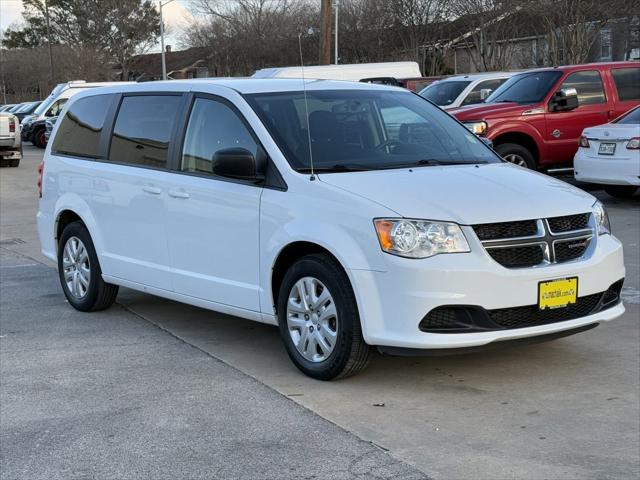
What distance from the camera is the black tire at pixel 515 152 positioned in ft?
47.6

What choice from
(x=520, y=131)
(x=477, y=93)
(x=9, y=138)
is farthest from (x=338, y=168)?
(x=9, y=138)

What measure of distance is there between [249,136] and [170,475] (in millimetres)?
2504

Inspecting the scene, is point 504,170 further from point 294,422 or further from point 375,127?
point 294,422

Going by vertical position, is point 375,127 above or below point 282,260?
above

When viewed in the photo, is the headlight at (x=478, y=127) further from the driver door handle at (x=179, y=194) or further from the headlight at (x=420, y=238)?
the headlight at (x=420, y=238)

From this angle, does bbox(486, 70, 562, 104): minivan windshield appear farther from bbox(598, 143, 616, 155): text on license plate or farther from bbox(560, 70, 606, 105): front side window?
bbox(598, 143, 616, 155): text on license plate

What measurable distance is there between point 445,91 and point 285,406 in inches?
553

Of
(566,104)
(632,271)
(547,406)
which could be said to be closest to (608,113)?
(566,104)

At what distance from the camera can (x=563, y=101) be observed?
14.7 metres

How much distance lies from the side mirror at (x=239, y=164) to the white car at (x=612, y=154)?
8067 mm

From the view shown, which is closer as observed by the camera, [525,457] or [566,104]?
[525,457]

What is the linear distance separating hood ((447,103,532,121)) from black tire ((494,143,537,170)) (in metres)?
0.47

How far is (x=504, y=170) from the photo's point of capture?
6098mm

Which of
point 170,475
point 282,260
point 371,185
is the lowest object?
point 170,475
